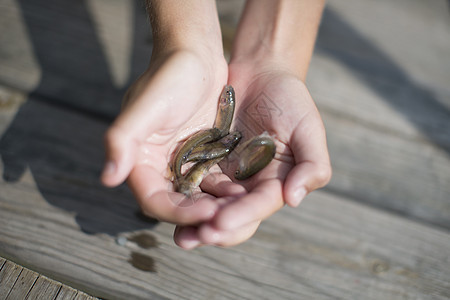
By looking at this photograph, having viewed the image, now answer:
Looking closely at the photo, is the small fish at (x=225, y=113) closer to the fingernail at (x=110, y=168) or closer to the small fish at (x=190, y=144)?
the small fish at (x=190, y=144)

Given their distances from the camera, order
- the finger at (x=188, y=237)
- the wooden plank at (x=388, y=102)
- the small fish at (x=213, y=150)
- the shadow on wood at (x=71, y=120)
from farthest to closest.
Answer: the wooden plank at (x=388, y=102) → the shadow on wood at (x=71, y=120) → the small fish at (x=213, y=150) → the finger at (x=188, y=237)

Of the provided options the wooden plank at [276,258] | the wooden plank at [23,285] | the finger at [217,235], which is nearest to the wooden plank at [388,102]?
the wooden plank at [276,258]

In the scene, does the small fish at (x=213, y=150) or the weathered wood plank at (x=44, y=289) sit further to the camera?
the small fish at (x=213, y=150)

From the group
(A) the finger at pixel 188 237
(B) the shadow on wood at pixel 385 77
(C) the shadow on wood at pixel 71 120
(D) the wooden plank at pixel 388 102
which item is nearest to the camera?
(A) the finger at pixel 188 237

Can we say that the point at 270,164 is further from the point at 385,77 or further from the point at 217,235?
the point at 385,77

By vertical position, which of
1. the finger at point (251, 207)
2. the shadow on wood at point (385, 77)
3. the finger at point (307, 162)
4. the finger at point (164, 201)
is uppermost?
the finger at point (307, 162)
